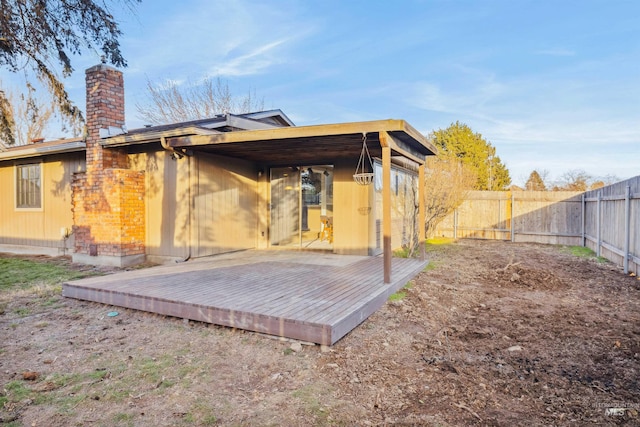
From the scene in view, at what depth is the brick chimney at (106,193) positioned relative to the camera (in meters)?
6.91

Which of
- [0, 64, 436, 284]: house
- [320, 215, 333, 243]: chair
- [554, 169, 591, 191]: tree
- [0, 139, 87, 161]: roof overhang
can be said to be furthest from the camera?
[554, 169, 591, 191]: tree

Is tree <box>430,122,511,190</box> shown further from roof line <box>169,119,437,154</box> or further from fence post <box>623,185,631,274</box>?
roof line <box>169,119,437,154</box>

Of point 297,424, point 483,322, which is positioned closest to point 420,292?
point 483,322

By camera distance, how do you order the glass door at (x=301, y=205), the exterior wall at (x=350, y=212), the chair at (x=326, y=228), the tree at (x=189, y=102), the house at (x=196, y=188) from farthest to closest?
1. the tree at (x=189, y=102)
2. the chair at (x=326, y=228)
3. the glass door at (x=301, y=205)
4. the exterior wall at (x=350, y=212)
5. the house at (x=196, y=188)

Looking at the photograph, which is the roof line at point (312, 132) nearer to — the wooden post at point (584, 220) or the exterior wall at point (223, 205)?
the exterior wall at point (223, 205)

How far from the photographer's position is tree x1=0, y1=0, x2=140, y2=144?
5.65 metres

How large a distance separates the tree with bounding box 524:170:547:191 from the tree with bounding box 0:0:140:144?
68.5ft

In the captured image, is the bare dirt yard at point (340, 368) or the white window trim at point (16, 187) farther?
the white window trim at point (16, 187)

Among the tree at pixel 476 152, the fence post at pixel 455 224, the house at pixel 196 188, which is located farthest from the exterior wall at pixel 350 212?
the tree at pixel 476 152

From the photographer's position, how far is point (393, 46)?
39.0ft

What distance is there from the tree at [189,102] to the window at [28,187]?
11.8 m

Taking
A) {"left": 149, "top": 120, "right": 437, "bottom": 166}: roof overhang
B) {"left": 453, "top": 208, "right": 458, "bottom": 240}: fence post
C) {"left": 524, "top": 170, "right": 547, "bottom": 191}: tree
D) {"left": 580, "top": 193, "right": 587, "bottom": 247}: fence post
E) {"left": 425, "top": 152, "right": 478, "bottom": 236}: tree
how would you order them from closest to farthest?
{"left": 149, "top": 120, "right": 437, "bottom": 166}: roof overhang < {"left": 425, "top": 152, "right": 478, "bottom": 236}: tree < {"left": 580, "top": 193, "right": 587, "bottom": 247}: fence post < {"left": 453, "top": 208, "right": 458, "bottom": 240}: fence post < {"left": 524, "top": 170, "right": 547, "bottom": 191}: tree

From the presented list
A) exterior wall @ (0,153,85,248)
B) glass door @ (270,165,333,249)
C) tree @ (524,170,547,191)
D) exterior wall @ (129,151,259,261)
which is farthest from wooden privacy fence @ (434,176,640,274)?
exterior wall @ (0,153,85,248)

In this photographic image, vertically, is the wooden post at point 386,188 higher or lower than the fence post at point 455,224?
higher
